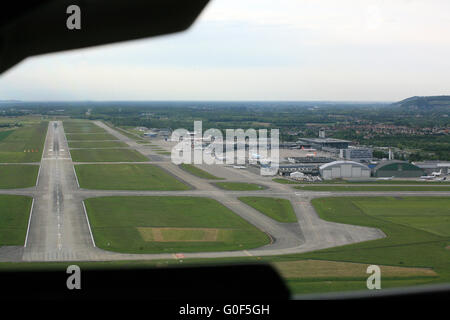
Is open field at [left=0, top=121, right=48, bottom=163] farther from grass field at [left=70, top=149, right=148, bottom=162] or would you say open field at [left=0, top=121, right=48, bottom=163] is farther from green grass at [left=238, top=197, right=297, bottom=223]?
green grass at [left=238, top=197, right=297, bottom=223]

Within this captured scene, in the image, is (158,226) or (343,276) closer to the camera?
(343,276)

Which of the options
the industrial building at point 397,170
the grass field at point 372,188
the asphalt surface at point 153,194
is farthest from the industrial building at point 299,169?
the grass field at point 372,188

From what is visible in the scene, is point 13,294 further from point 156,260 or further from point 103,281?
point 156,260

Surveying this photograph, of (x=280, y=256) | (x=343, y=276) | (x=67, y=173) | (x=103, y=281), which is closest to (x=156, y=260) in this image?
(x=280, y=256)

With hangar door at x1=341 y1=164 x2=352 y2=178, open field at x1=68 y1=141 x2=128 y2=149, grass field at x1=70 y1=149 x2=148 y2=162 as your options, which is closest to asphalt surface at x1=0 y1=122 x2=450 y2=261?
grass field at x1=70 y1=149 x2=148 y2=162

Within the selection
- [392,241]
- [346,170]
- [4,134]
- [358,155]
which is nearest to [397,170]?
[346,170]

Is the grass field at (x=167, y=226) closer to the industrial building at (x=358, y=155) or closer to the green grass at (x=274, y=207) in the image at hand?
the green grass at (x=274, y=207)
